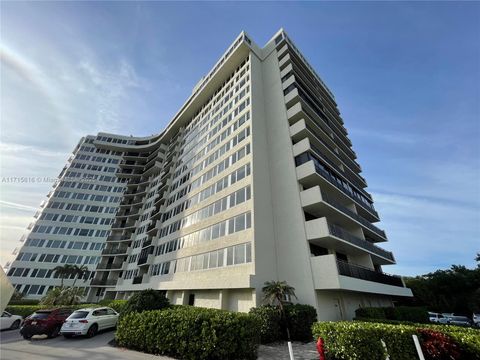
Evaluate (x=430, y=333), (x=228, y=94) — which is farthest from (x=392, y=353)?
(x=228, y=94)

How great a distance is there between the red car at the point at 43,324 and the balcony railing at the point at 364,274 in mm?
21883

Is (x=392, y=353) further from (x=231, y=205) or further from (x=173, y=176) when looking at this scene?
(x=173, y=176)

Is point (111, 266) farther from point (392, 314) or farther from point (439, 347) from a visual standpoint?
point (439, 347)

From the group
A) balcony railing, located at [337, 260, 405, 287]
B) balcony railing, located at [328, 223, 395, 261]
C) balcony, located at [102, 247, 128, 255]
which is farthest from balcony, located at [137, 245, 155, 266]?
balcony railing, located at [337, 260, 405, 287]

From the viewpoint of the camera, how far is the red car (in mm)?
16688

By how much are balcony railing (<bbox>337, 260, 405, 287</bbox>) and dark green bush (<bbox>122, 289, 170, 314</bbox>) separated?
45.1ft

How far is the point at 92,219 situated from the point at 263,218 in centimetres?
5268

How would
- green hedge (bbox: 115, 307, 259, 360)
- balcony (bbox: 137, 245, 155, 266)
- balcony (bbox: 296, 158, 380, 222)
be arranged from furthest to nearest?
1. balcony (bbox: 137, 245, 155, 266)
2. balcony (bbox: 296, 158, 380, 222)
3. green hedge (bbox: 115, 307, 259, 360)

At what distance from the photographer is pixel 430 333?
36.1 feet

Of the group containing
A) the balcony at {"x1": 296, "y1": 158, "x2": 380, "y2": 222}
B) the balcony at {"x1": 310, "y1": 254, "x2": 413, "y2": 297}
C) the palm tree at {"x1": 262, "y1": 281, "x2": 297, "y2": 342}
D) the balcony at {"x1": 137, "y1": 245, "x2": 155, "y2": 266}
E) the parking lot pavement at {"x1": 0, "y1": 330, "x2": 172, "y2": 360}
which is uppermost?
the balcony at {"x1": 296, "y1": 158, "x2": 380, "y2": 222}

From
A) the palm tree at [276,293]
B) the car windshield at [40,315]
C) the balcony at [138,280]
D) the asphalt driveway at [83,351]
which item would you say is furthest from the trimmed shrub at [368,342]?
the balcony at [138,280]

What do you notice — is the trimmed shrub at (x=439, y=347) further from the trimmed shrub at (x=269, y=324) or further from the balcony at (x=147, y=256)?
the balcony at (x=147, y=256)

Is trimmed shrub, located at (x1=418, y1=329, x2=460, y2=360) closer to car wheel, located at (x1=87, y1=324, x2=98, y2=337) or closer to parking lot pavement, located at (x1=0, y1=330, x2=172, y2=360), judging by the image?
parking lot pavement, located at (x1=0, y1=330, x2=172, y2=360)

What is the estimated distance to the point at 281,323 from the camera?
1678 cm
